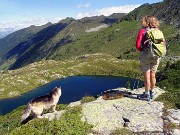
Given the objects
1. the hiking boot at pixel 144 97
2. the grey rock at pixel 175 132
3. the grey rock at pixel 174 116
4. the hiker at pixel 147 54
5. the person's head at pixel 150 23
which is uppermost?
the person's head at pixel 150 23

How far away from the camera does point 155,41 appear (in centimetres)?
1930

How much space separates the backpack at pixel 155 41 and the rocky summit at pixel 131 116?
11.7ft

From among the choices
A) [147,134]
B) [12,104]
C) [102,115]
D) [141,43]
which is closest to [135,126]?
[147,134]

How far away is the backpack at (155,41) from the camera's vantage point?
19250 millimetres

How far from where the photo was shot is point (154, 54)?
19.5 metres

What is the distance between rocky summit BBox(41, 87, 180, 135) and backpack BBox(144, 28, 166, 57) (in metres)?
3.56

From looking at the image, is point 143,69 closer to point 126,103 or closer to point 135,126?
point 126,103

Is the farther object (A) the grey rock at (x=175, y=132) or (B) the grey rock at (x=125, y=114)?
(B) the grey rock at (x=125, y=114)

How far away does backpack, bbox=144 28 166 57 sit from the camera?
63.2 ft

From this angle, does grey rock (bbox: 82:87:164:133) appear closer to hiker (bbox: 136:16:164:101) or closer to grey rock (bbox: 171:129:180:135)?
grey rock (bbox: 171:129:180:135)

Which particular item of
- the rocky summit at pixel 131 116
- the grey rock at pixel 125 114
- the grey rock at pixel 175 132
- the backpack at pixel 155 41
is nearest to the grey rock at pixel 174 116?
the rocky summit at pixel 131 116

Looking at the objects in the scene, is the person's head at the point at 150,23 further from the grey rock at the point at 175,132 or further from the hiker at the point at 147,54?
the grey rock at the point at 175,132

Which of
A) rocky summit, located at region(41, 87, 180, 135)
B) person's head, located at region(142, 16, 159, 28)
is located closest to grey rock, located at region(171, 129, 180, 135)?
rocky summit, located at region(41, 87, 180, 135)

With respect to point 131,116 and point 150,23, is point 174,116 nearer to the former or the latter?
point 131,116
